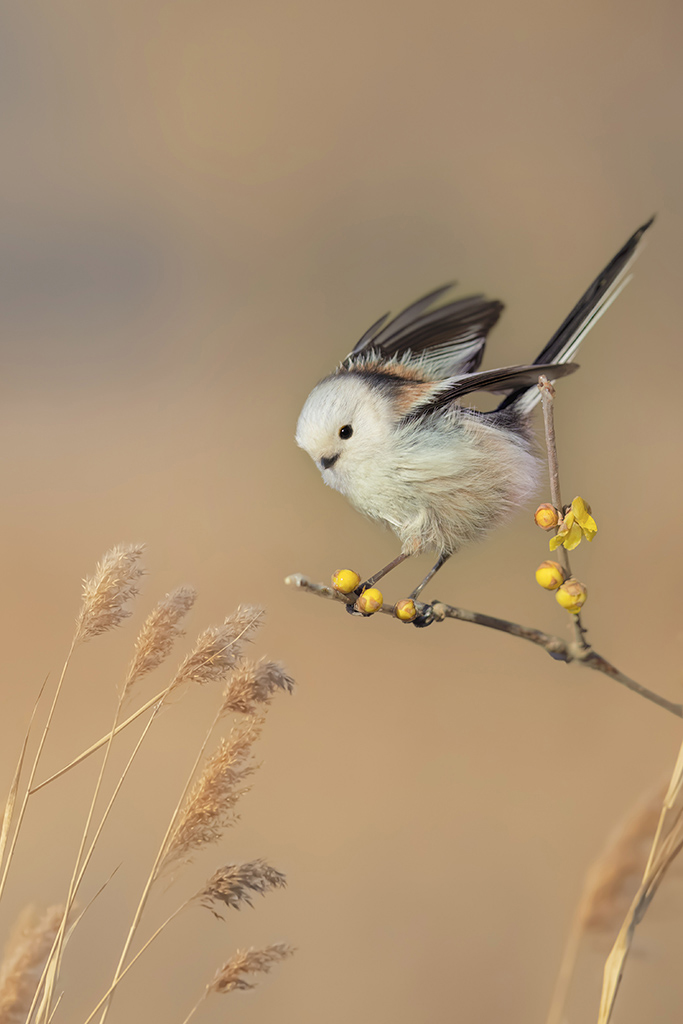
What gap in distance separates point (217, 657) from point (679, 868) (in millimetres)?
458

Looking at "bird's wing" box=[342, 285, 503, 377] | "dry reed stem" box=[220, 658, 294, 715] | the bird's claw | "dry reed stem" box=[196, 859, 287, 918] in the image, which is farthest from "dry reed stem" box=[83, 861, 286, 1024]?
"bird's wing" box=[342, 285, 503, 377]

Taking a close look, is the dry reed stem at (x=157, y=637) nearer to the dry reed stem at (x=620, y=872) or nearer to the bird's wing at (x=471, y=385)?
the bird's wing at (x=471, y=385)

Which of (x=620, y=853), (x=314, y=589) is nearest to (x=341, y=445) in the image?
(x=314, y=589)

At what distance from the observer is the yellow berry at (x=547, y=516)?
508 mm

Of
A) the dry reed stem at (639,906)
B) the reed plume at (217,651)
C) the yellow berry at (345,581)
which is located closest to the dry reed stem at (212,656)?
the reed plume at (217,651)

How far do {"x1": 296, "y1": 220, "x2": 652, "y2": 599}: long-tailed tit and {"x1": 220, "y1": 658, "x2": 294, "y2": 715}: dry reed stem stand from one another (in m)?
0.11

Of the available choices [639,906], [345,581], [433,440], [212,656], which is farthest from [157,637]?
[639,906]

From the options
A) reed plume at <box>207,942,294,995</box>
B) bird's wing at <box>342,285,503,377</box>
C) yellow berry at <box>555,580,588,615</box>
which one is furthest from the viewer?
bird's wing at <box>342,285,503,377</box>

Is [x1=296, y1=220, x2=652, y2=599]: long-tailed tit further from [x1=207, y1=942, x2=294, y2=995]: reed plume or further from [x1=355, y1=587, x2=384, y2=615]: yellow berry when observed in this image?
[x1=207, y1=942, x2=294, y2=995]: reed plume

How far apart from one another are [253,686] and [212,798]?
91mm

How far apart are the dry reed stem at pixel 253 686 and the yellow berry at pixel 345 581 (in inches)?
4.5

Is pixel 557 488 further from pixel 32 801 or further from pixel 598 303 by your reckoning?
pixel 32 801

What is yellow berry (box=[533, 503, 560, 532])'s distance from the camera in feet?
1.67

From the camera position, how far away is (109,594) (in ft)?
1.94
